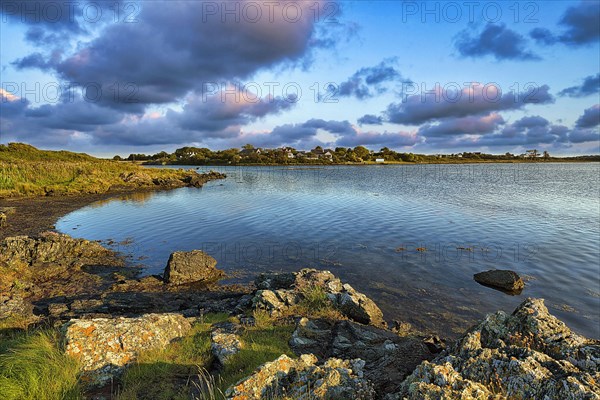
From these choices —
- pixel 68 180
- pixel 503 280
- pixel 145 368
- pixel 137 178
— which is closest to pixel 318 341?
pixel 145 368

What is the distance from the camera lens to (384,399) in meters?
5.28

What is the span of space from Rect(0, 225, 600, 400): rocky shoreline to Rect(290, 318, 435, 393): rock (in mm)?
29

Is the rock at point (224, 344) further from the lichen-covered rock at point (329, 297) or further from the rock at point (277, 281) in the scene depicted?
the rock at point (277, 281)

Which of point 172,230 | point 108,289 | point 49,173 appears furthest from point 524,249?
point 49,173

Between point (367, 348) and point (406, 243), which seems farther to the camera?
point (406, 243)

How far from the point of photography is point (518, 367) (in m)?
4.97

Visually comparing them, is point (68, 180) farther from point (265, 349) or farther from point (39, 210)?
point (265, 349)

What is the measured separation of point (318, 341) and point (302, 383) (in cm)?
371

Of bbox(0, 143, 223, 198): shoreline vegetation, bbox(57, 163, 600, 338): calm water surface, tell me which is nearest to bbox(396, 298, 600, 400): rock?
bbox(57, 163, 600, 338): calm water surface

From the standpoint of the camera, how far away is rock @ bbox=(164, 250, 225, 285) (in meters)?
18.4

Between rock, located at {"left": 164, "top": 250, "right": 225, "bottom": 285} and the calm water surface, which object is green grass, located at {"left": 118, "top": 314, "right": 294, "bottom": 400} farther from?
rock, located at {"left": 164, "top": 250, "right": 225, "bottom": 285}

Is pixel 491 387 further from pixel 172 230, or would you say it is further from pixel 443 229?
pixel 172 230

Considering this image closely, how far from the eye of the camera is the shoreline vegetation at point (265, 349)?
519 centimetres

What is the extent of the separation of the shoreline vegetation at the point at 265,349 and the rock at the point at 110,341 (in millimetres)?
24
